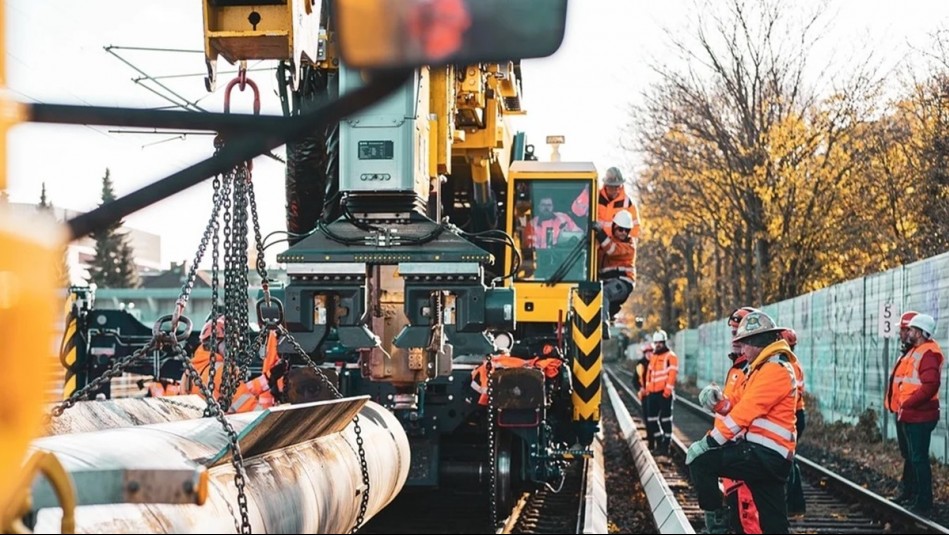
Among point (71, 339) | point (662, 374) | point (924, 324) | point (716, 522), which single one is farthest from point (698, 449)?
point (662, 374)

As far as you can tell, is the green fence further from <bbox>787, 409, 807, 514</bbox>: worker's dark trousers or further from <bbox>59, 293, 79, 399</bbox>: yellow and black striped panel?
<bbox>59, 293, 79, 399</bbox>: yellow and black striped panel

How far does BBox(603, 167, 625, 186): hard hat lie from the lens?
12.4 meters

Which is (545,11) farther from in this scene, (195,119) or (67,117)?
(67,117)

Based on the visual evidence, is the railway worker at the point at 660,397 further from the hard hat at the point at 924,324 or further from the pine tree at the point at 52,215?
the pine tree at the point at 52,215

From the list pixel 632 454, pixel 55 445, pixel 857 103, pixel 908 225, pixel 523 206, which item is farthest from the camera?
pixel 857 103

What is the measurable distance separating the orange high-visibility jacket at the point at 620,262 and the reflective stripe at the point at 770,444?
448 cm

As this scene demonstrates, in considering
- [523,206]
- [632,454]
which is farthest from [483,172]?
[632,454]

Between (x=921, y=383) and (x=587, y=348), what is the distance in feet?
10.3

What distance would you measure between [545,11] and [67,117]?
90 cm

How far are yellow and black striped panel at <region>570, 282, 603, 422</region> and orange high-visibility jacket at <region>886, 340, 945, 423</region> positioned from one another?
2.92m

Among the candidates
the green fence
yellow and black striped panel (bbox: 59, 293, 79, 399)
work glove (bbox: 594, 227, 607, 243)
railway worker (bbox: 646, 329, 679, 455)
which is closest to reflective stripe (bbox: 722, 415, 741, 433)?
work glove (bbox: 594, 227, 607, 243)

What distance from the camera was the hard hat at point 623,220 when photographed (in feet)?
40.5

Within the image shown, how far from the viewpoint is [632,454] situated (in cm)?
1842

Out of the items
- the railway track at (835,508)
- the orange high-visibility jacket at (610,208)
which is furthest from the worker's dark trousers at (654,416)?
the orange high-visibility jacket at (610,208)
